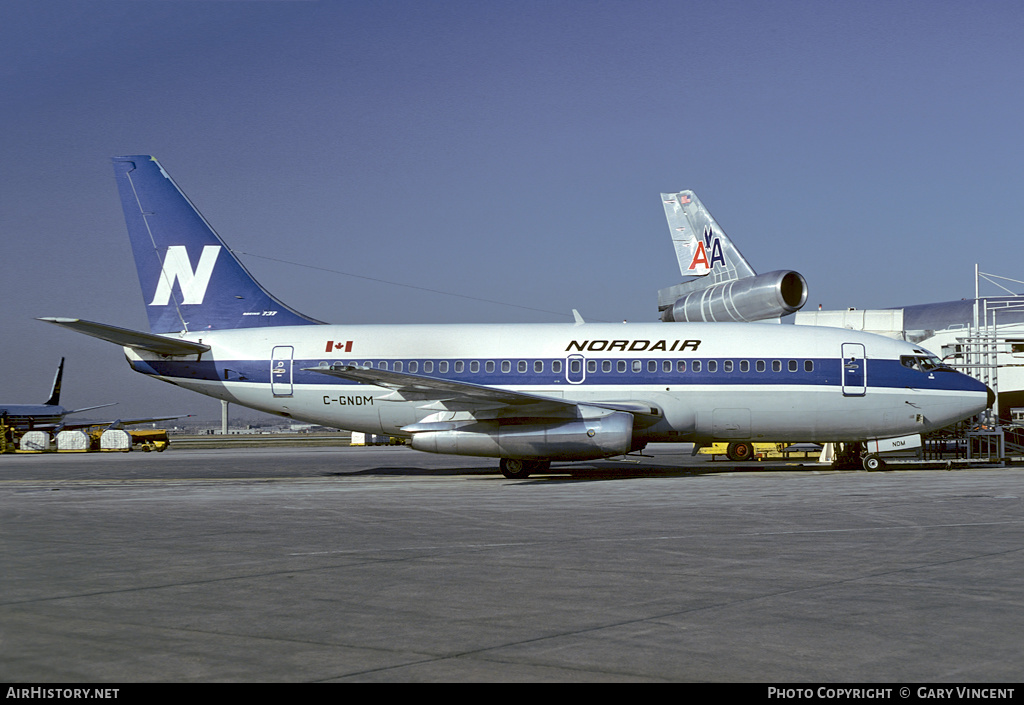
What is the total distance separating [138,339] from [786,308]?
22.7 m

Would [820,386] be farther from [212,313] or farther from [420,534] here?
[212,313]

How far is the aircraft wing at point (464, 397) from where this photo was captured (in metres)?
21.8

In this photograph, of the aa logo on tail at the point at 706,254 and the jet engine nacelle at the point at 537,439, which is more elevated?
the aa logo on tail at the point at 706,254

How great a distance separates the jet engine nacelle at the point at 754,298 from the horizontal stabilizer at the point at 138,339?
791 inches

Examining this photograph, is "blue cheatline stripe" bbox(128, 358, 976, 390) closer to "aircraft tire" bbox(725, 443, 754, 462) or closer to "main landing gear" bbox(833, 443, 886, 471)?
"main landing gear" bbox(833, 443, 886, 471)

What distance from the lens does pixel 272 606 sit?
7.64m

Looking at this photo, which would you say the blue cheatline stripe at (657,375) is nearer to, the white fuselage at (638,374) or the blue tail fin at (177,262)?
the white fuselage at (638,374)

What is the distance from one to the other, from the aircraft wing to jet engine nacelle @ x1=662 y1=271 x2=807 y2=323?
11.3m

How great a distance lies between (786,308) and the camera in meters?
33.4

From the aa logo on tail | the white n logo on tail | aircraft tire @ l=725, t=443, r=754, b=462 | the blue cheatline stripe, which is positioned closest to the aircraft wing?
the blue cheatline stripe

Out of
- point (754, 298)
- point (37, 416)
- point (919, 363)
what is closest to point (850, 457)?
point (919, 363)

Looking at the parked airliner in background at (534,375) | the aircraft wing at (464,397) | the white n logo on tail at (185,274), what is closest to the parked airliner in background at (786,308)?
the parked airliner in background at (534,375)

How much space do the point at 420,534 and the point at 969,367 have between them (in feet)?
76.4

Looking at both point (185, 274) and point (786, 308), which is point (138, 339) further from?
point (786, 308)
